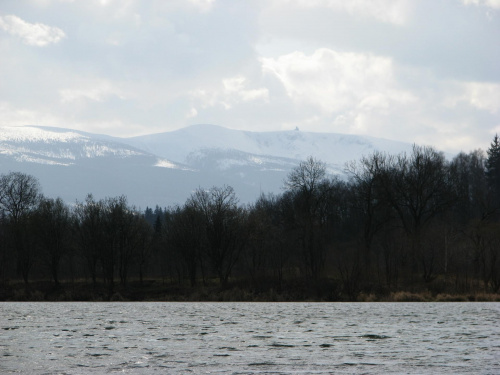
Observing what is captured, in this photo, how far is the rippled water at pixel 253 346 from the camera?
18.6 metres

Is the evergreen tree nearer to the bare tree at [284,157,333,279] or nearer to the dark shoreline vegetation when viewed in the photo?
the dark shoreline vegetation

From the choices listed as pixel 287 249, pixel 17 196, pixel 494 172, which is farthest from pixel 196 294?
pixel 494 172

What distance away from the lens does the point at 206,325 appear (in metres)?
35.4

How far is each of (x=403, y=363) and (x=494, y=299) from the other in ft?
162

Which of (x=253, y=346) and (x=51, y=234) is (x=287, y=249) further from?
(x=253, y=346)

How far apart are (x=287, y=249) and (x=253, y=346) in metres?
58.1

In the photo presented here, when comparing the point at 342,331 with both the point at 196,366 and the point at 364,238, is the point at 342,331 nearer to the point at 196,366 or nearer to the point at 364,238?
the point at 196,366

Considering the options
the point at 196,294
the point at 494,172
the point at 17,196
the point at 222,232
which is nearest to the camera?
the point at 196,294

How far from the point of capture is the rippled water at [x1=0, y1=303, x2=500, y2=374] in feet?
61.1

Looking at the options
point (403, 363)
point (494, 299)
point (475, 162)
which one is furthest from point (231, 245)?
point (475, 162)

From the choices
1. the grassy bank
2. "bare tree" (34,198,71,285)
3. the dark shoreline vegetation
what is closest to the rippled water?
the grassy bank

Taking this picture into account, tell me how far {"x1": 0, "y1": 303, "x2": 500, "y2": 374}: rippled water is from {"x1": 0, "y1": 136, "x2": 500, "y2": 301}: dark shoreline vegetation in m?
33.9

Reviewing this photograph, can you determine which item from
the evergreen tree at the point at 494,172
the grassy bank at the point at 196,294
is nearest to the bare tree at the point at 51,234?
the grassy bank at the point at 196,294

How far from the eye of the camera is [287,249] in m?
82.2
